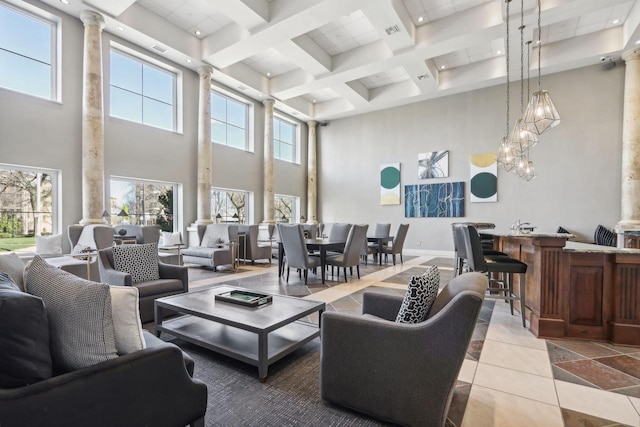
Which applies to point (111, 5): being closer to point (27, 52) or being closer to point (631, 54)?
point (27, 52)

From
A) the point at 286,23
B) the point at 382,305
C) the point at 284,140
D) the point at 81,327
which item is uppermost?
the point at 286,23

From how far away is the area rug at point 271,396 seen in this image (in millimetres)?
1627

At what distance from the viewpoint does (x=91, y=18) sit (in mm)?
5754

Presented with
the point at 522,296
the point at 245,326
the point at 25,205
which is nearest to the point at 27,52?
the point at 25,205

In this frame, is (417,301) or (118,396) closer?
(118,396)

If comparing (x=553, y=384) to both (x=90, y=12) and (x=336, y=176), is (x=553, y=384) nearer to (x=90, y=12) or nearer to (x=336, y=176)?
(x=90, y=12)

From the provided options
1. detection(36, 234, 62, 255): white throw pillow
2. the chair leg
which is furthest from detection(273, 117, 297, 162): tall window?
the chair leg

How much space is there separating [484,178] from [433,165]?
150 centimetres

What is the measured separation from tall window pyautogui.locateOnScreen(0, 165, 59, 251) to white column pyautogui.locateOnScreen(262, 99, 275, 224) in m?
5.29

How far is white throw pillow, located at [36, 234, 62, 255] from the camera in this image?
5.09 meters

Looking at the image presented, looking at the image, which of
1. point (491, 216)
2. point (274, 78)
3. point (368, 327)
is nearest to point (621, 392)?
point (368, 327)

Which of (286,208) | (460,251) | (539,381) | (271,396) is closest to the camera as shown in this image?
(271,396)

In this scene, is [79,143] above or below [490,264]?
above

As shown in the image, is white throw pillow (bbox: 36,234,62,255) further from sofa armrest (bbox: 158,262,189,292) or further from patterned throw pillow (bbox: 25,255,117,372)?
patterned throw pillow (bbox: 25,255,117,372)
